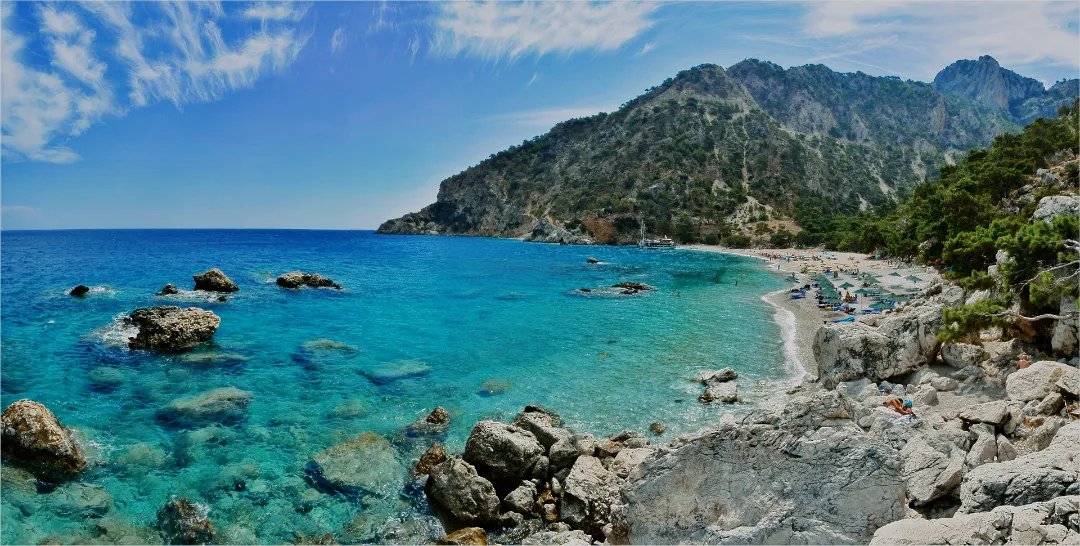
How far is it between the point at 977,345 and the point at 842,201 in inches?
6799

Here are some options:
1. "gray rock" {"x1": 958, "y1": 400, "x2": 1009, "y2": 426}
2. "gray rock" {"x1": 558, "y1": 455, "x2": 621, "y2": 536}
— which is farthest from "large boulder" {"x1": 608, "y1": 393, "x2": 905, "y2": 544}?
"gray rock" {"x1": 958, "y1": 400, "x2": 1009, "y2": 426}

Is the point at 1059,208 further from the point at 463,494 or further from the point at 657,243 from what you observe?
the point at 657,243

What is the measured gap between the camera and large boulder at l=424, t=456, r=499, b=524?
1228 cm

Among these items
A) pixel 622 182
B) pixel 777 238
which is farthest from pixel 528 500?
pixel 622 182

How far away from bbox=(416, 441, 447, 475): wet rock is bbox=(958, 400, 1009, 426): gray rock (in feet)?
46.4

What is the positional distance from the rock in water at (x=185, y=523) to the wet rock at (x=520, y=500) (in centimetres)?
729

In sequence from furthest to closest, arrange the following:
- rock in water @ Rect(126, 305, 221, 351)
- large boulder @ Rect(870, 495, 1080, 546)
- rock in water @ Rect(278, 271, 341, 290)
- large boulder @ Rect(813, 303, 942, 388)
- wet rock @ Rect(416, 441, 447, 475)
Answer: rock in water @ Rect(278, 271, 341, 290) → rock in water @ Rect(126, 305, 221, 351) → large boulder @ Rect(813, 303, 942, 388) → wet rock @ Rect(416, 441, 447, 475) → large boulder @ Rect(870, 495, 1080, 546)

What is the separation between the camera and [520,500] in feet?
41.5

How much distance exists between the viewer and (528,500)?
12.7m

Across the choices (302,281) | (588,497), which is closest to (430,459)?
(588,497)

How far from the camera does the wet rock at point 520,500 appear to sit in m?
12.5

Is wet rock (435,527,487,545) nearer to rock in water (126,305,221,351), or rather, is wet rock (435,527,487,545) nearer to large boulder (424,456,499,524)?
large boulder (424,456,499,524)

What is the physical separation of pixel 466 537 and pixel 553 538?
82.1 inches

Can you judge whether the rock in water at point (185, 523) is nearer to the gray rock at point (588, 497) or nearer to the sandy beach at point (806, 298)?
the gray rock at point (588, 497)
